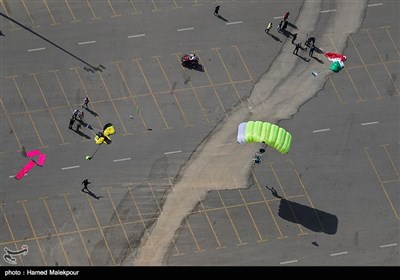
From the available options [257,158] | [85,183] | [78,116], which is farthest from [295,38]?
[85,183]

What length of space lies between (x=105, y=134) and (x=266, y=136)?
45.8 feet

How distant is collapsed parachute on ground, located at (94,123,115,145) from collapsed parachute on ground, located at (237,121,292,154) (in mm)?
11299

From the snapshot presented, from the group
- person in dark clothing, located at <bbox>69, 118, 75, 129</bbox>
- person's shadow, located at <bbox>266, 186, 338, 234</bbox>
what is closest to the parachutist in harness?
person's shadow, located at <bbox>266, 186, 338, 234</bbox>

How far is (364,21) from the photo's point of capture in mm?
69812

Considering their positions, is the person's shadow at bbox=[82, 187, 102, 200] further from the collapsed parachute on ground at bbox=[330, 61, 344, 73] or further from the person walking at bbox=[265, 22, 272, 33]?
the collapsed parachute on ground at bbox=[330, 61, 344, 73]

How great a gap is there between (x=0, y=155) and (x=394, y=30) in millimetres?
36283

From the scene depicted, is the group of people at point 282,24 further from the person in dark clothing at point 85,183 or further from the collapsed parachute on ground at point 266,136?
the person in dark clothing at point 85,183

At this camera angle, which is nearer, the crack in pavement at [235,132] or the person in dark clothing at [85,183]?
the person in dark clothing at [85,183]

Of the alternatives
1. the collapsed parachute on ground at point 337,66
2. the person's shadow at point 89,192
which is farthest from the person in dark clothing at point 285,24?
the person's shadow at point 89,192

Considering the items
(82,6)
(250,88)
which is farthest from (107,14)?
(250,88)

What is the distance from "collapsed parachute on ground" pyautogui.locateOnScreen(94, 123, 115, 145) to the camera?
63.8 meters

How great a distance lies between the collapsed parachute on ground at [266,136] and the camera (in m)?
58.8

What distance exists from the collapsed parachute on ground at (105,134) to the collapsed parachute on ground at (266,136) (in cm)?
1130

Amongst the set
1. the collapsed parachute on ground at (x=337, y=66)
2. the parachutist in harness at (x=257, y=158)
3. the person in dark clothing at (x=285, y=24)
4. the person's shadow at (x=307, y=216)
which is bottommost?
the person's shadow at (x=307, y=216)
